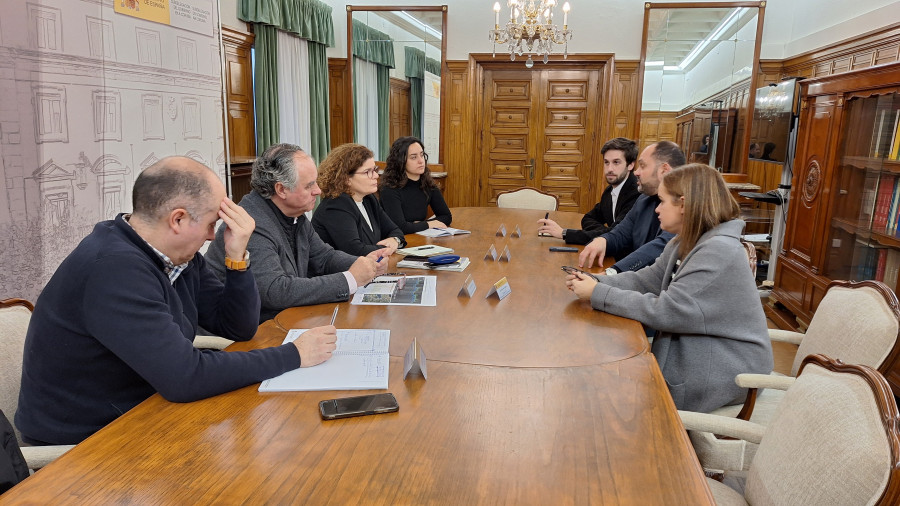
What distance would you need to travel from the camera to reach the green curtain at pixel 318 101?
21.0ft

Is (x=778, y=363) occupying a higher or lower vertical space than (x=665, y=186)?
lower

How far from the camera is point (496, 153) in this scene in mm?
6996

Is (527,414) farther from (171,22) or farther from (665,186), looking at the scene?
(171,22)

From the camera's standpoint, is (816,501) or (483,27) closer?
(816,501)

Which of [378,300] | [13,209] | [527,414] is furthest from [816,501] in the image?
[13,209]

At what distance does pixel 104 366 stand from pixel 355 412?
1.99 ft

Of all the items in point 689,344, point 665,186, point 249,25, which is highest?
point 249,25

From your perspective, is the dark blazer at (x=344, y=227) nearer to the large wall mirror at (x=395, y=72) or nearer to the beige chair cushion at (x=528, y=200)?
the beige chair cushion at (x=528, y=200)

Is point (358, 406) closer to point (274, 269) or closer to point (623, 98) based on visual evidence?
point (274, 269)

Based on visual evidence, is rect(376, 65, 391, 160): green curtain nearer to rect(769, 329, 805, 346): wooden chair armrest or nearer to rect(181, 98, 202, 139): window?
rect(181, 98, 202, 139): window

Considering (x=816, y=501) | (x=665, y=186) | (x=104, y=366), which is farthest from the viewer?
(x=665, y=186)

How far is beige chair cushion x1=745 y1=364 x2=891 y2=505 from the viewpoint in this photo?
3.34 feet

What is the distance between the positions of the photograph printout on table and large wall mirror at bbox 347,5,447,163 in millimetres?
4740

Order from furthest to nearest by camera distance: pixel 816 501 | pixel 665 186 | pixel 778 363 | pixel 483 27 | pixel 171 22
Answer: pixel 483 27
pixel 778 363
pixel 171 22
pixel 665 186
pixel 816 501
